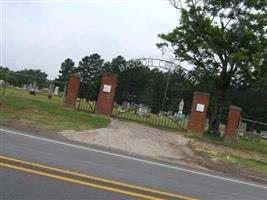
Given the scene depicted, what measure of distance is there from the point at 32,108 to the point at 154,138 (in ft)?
19.7

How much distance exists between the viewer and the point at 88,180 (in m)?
8.69

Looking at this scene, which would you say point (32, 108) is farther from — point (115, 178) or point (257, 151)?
point (115, 178)

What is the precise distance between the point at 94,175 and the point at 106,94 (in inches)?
586

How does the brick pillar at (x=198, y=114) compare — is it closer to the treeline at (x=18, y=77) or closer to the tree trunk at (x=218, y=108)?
the tree trunk at (x=218, y=108)

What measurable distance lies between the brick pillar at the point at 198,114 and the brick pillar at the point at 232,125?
1.29 metres

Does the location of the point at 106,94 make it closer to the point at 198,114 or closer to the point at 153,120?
the point at 153,120

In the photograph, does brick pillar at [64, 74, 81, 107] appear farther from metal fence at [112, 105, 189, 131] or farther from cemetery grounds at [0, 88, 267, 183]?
metal fence at [112, 105, 189, 131]

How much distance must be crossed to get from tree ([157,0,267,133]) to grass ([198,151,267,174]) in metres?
8.38

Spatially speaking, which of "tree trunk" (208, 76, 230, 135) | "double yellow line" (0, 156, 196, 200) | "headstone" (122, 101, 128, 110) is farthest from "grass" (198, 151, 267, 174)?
"double yellow line" (0, 156, 196, 200)

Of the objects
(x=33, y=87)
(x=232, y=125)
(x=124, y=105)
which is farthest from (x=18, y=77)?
(x=232, y=125)

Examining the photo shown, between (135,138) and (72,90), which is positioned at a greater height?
(72,90)

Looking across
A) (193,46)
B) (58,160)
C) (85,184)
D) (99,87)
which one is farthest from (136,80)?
(85,184)

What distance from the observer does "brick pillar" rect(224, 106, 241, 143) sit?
2372cm

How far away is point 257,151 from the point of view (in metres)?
21.5
